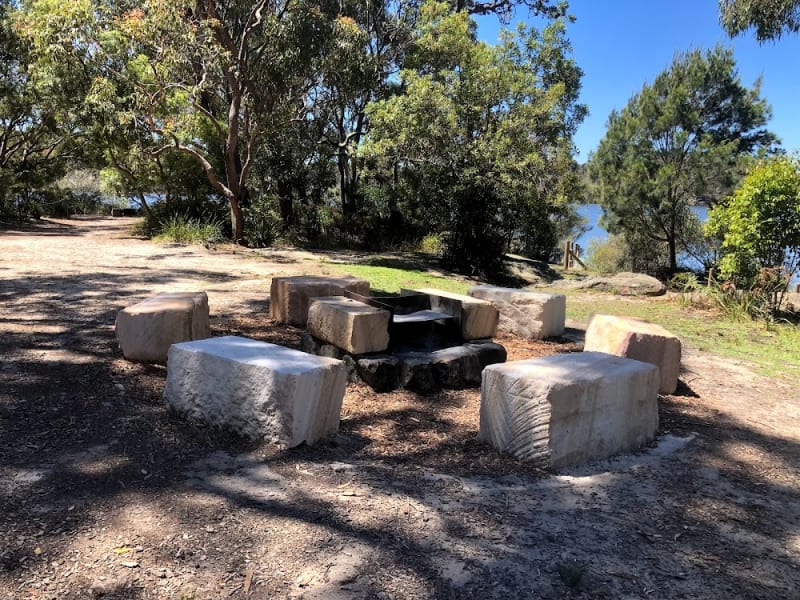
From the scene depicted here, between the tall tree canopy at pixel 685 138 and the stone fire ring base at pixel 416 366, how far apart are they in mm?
14617

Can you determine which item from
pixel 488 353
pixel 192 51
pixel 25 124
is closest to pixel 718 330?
pixel 488 353

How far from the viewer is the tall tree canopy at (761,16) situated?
12461 mm

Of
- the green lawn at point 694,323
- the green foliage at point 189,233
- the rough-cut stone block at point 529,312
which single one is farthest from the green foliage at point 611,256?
the rough-cut stone block at point 529,312

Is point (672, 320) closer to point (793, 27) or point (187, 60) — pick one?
point (793, 27)

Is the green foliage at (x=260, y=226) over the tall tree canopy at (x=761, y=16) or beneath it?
beneath

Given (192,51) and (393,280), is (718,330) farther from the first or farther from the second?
(192,51)

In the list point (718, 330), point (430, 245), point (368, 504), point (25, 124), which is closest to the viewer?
point (368, 504)

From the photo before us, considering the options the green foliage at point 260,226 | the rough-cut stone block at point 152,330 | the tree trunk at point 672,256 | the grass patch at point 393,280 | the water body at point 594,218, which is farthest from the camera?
the water body at point 594,218

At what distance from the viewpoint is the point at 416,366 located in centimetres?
489

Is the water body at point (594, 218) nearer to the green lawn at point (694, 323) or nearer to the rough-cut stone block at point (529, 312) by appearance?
the green lawn at point (694, 323)

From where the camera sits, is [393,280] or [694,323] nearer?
[694,323]

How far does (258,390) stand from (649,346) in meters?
3.25

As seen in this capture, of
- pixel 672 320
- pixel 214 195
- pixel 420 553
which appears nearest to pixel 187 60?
pixel 214 195

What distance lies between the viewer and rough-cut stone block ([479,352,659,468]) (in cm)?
342
